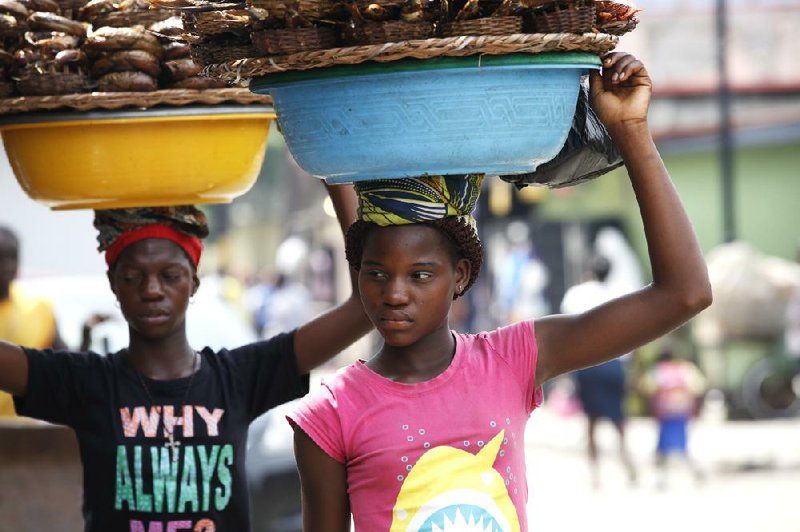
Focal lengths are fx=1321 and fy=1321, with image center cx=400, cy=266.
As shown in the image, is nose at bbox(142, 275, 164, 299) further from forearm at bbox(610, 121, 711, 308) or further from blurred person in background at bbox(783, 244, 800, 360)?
blurred person in background at bbox(783, 244, 800, 360)

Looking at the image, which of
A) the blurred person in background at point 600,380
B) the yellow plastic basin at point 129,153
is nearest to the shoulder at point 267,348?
the yellow plastic basin at point 129,153

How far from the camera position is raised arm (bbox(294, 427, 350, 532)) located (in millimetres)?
2557

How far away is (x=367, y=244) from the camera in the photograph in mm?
2572

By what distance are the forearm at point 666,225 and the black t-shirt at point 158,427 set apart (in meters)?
1.20

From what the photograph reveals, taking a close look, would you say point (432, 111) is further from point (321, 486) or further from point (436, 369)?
point (321, 486)

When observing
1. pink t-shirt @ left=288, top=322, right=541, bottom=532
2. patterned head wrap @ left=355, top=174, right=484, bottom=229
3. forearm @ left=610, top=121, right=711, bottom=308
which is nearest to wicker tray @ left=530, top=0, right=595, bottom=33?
forearm @ left=610, top=121, right=711, bottom=308

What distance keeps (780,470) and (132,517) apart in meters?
8.38

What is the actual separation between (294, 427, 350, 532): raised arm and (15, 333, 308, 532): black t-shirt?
0.70 m

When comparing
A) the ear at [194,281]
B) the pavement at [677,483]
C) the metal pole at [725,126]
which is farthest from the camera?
the metal pole at [725,126]

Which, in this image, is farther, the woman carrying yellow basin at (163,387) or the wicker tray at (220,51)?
the woman carrying yellow basin at (163,387)

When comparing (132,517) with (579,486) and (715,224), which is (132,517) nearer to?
(579,486)

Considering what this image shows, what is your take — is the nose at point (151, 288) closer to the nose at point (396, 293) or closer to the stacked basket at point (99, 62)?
the stacked basket at point (99, 62)

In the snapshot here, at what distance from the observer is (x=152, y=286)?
3322 mm

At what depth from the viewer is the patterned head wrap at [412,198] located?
8.23 feet
